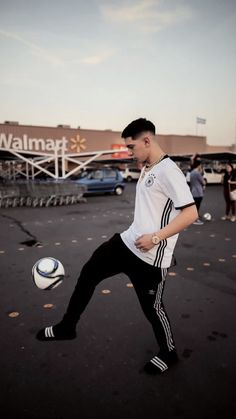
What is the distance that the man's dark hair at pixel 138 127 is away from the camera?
2182mm

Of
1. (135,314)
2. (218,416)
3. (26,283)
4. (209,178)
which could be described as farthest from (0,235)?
(209,178)

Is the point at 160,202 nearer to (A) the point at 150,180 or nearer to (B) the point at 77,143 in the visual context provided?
(A) the point at 150,180

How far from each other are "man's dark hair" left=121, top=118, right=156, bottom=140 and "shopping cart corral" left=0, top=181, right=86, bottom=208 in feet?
38.5

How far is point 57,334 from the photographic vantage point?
2.73 meters

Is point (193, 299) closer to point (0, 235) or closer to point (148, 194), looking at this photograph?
point (148, 194)

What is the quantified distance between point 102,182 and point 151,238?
1636 cm

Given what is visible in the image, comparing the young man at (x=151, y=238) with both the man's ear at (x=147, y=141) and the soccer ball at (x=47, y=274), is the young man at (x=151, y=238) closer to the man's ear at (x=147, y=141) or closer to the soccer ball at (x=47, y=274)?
the man's ear at (x=147, y=141)

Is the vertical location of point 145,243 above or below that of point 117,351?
above

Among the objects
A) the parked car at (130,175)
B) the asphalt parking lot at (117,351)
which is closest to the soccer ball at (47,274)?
the asphalt parking lot at (117,351)

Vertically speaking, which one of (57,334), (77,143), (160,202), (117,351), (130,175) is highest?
(77,143)

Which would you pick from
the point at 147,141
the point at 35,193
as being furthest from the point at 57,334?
the point at 35,193

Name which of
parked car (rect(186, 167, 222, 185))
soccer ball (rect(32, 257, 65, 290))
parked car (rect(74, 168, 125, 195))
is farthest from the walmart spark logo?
soccer ball (rect(32, 257, 65, 290))

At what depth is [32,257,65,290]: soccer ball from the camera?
298cm

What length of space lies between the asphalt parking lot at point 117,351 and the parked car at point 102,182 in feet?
41.8
